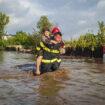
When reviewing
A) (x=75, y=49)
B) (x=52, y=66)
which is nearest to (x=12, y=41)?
(x=75, y=49)

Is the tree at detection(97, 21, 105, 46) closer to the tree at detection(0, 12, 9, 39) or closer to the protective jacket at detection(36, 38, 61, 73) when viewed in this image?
the protective jacket at detection(36, 38, 61, 73)

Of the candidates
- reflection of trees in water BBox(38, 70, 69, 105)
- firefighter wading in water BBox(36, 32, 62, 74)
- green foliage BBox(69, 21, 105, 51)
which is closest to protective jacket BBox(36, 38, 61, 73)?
firefighter wading in water BBox(36, 32, 62, 74)

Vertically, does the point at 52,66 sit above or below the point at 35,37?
below

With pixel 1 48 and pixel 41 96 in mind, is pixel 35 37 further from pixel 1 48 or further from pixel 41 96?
pixel 41 96

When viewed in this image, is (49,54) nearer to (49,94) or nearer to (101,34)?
(49,94)

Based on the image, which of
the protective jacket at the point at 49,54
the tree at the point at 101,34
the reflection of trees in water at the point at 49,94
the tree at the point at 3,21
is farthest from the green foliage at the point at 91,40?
the tree at the point at 3,21

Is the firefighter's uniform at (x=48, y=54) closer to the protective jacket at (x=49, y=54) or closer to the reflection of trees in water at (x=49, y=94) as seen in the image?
the protective jacket at (x=49, y=54)

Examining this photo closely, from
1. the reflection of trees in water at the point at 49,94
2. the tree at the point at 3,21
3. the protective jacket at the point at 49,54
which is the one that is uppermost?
the tree at the point at 3,21

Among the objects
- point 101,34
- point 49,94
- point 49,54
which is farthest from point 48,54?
point 101,34

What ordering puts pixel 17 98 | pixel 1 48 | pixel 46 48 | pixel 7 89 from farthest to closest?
pixel 1 48, pixel 46 48, pixel 7 89, pixel 17 98

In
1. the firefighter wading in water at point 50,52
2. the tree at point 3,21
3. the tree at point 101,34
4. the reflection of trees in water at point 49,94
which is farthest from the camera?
the tree at point 3,21

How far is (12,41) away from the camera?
228 ft

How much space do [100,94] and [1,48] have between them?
50216 mm

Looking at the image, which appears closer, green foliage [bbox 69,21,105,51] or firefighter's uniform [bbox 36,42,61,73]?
firefighter's uniform [bbox 36,42,61,73]
